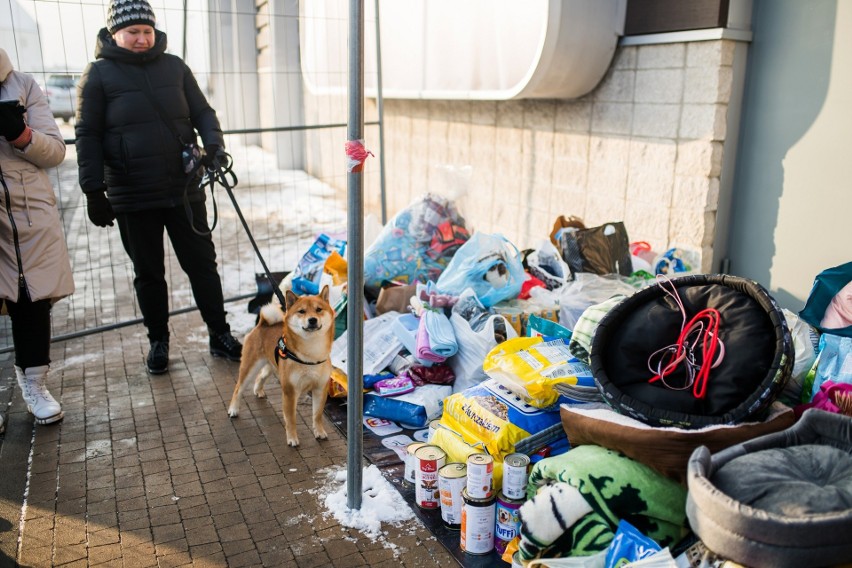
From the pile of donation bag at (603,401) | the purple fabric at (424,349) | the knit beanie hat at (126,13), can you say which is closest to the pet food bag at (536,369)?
the pile of donation bag at (603,401)

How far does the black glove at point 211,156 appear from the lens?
4.75 metres

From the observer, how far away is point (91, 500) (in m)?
3.50

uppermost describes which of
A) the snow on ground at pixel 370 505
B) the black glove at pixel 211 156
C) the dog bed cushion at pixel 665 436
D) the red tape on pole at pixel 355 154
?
the red tape on pole at pixel 355 154

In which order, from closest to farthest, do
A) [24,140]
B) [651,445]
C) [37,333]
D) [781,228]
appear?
[651,445]
[24,140]
[37,333]
[781,228]

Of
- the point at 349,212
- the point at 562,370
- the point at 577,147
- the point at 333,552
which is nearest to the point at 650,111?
the point at 577,147

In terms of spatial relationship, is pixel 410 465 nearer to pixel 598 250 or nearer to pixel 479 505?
pixel 479 505

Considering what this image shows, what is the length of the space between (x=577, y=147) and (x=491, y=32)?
3.76 feet

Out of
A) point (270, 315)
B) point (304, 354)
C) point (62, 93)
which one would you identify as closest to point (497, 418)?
point (304, 354)

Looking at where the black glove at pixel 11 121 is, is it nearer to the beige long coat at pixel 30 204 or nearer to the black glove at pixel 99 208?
the beige long coat at pixel 30 204

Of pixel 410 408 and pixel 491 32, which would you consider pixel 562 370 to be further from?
pixel 491 32

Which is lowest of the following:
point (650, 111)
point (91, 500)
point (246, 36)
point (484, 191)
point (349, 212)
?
point (91, 500)

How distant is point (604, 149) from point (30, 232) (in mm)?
3946

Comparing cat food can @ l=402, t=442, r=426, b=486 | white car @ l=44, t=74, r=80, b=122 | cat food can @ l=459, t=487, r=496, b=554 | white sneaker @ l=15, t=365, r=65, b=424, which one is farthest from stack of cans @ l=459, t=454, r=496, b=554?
white car @ l=44, t=74, r=80, b=122

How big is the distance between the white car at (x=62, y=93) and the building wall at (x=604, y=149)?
2.28 metres
